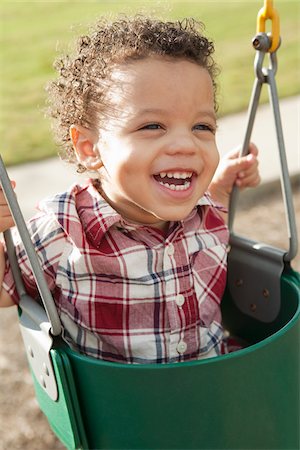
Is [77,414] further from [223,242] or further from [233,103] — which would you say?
[233,103]

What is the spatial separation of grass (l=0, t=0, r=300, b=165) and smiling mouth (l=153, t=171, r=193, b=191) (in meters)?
0.41

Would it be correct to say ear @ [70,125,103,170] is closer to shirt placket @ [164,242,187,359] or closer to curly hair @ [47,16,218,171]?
curly hair @ [47,16,218,171]

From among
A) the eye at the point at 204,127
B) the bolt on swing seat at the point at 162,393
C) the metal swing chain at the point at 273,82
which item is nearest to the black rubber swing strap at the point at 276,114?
the metal swing chain at the point at 273,82

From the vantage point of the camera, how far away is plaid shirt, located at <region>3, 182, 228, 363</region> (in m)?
1.37

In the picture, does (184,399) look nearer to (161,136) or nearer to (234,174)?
(161,136)

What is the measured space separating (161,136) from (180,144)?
37 mm

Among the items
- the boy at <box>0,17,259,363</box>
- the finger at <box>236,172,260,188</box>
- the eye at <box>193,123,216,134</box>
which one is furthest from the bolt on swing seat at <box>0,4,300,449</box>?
the finger at <box>236,172,260,188</box>

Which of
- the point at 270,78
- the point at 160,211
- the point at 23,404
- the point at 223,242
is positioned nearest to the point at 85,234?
the point at 160,211

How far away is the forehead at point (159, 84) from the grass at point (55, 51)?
257 mm

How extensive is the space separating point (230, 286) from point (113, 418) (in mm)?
540

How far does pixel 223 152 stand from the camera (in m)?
3.59

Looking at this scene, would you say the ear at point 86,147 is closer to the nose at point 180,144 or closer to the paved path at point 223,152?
the nose at point 180,144

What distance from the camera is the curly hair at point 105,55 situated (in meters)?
1.35

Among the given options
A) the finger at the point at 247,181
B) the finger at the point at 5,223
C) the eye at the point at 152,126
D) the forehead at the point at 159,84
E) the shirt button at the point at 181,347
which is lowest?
the shirt button at the point at 181,347
